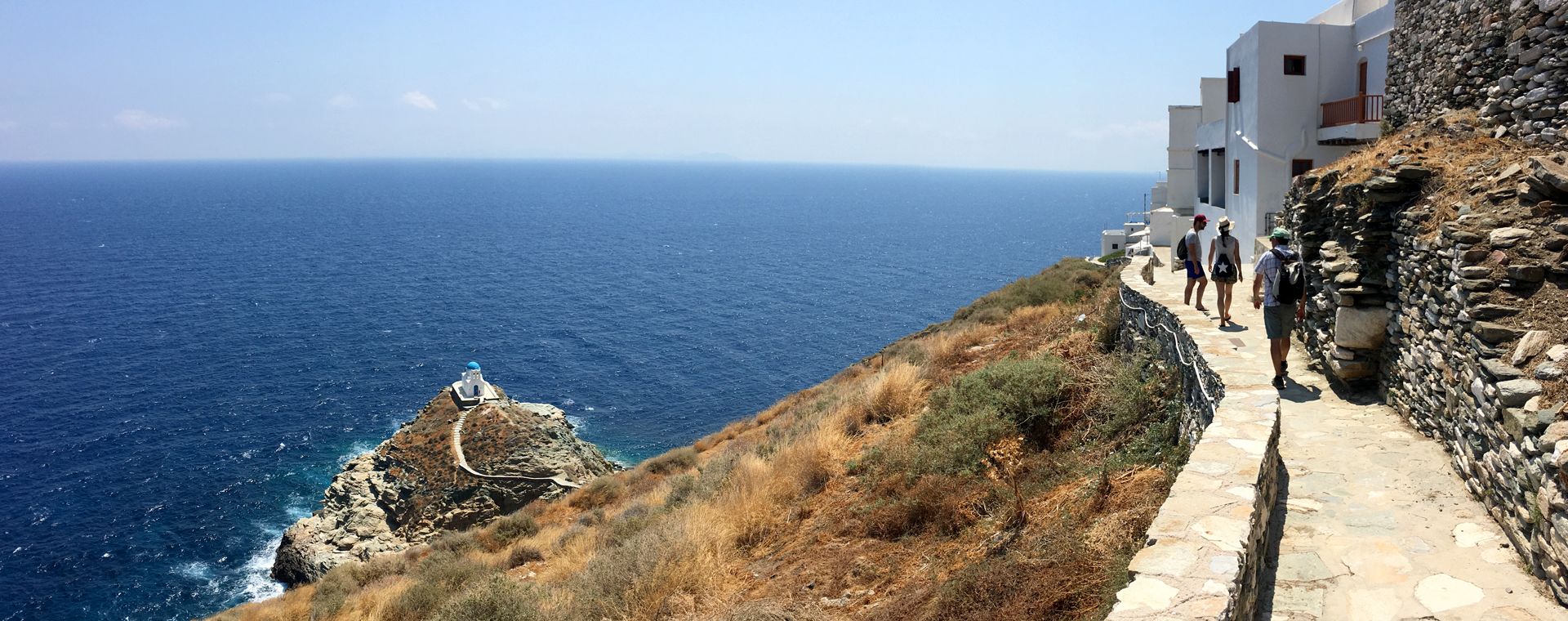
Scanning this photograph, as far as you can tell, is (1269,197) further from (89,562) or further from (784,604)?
(89,562)

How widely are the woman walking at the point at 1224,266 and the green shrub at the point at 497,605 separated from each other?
8.73m

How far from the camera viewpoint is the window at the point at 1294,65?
826 inches

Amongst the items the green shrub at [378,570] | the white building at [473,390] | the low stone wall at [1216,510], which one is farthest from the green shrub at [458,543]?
the low stone wall at [1216,510]

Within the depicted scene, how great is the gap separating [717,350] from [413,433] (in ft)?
68.6

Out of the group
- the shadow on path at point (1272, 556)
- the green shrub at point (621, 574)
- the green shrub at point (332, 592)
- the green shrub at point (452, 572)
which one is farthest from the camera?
the green shrub at point (332, 592)

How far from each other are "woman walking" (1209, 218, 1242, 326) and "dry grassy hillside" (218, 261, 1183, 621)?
1277 mm

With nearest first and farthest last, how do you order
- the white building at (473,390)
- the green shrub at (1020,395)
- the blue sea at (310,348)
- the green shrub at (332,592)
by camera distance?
the green shrub at (1020,395) → the green shrub at (332,592) → the blue sea at (310,348) → the white building at (473,390)

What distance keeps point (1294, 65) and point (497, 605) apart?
2063 centimetres

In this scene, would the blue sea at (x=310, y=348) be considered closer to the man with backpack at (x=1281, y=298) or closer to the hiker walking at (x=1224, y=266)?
the hiker walking at (x=1224, y=266)

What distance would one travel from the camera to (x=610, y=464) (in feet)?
113

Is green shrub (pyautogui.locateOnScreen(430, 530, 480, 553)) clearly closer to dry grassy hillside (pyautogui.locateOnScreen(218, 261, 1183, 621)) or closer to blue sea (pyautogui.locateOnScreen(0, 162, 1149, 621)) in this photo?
dry grassy hillside (pyautogui.locateOnScreen(218, 261, 1183, 621))

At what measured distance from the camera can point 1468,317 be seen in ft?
21.4

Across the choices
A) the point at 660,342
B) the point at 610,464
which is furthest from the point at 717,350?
the point at 610,464

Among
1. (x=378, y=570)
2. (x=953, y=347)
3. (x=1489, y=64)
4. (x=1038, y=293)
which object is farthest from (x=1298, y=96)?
(x=378, y=570)
